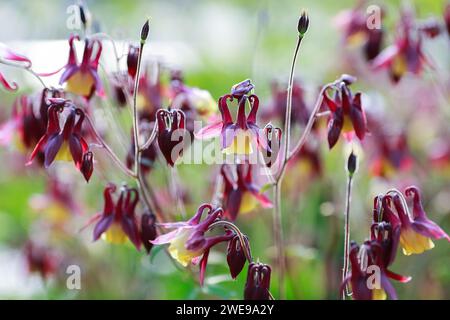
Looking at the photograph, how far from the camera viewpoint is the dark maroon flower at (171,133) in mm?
1271

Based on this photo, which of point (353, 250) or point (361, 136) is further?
point (361, 136)

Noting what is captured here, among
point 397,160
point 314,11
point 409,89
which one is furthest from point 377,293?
point 314,11

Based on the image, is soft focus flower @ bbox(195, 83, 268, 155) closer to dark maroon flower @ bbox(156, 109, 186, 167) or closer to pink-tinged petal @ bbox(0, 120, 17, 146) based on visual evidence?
dark maroon flower @ bbox(156, 109, 186, 167)

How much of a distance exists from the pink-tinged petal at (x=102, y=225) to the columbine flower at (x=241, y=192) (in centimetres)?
22

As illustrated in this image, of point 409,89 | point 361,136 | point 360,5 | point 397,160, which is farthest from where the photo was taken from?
point 409,89

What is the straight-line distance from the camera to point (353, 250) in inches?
48.6

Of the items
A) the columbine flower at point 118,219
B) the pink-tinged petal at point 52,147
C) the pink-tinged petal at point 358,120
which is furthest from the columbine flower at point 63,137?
the pink-tinged petal at point 358,120

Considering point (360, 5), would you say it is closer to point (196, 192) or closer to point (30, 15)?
point (196, 192)

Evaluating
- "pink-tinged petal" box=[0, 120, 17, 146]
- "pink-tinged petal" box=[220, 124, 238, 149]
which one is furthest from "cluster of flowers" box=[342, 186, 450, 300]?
"pink-tinged petal" box=[0, 120, 17, 146]

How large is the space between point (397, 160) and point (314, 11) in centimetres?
335

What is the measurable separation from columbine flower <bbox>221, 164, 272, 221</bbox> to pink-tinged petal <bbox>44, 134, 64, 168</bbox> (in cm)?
32

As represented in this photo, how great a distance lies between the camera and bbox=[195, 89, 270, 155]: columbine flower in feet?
4.12

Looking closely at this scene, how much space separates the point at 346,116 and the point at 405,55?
0.55 meters

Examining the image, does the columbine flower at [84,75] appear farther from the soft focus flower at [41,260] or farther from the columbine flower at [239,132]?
the soft focus flower at [41,260]
